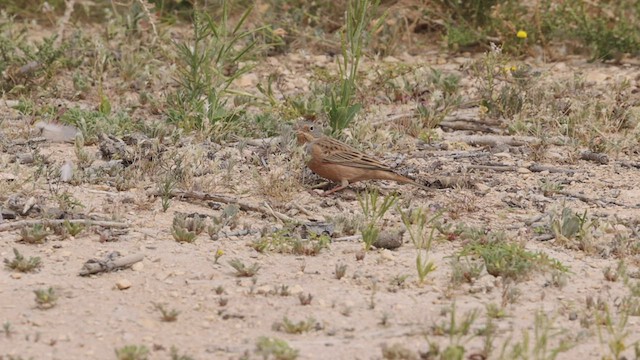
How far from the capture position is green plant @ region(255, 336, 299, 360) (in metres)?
4.90

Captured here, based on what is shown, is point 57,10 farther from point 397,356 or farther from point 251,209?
point 397,356

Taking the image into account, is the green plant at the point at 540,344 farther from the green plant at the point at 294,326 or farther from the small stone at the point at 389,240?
the small stone at the point at 389,240

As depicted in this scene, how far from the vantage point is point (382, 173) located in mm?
7633

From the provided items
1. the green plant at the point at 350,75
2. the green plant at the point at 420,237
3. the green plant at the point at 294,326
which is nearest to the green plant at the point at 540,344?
the green plant at the point at 420,237

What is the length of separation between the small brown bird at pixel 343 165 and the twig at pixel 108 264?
1.96 m

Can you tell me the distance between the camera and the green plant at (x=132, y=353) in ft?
15.8

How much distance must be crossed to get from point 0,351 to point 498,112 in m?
5.46

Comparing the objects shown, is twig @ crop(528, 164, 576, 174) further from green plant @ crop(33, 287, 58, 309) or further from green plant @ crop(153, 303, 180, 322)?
green plant @ crop(33, 287, 58, 309)

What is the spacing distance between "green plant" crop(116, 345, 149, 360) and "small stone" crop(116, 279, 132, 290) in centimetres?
85

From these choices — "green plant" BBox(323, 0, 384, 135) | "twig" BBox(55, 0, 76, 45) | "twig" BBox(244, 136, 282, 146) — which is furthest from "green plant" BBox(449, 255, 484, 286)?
"twig" BBox(55, 0, 76, 45)

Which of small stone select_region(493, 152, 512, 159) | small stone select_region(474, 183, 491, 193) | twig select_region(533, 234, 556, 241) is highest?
small stone select_region(493, 152, 512, 159)

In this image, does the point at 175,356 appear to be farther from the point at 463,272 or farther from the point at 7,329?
the point at 463,272

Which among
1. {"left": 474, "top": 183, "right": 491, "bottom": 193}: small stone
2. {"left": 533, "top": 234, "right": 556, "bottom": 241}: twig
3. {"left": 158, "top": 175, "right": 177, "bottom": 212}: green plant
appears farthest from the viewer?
{"left": 474, "top": 183, "right": 491, "bottom": 193}: small stone

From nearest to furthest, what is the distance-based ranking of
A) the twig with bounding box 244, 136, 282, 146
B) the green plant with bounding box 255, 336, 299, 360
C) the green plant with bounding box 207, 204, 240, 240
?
1. the green plant with bounding box 255, 336, 299, 360
2. the green plant with bounding box 207, 204, 240, 240
3. the twig with bounding box 244, 136, 282, 146
